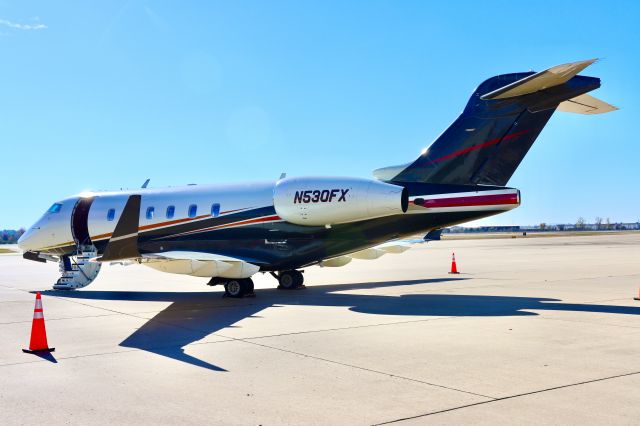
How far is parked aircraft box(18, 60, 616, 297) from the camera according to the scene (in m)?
13.4

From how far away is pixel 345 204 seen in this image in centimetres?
1491

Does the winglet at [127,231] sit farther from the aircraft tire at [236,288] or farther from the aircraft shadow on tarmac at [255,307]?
the aircraft tire at [236,288]

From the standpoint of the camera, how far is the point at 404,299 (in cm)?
1477

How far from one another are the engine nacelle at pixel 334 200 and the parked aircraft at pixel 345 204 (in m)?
0.03

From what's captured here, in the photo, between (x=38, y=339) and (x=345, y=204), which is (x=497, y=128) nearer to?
(x=345, y=204)

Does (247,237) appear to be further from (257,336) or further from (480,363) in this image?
(480,363)

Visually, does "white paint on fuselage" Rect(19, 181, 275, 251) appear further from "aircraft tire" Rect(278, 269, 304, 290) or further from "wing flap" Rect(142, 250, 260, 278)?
"aircraft tire" Rect(278, 269, 304, 290)

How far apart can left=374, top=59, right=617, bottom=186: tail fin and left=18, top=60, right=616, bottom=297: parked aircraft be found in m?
0.02

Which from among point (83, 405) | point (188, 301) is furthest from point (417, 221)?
point (83, 405)

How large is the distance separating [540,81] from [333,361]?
7.80 m

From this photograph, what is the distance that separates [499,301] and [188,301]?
740cm

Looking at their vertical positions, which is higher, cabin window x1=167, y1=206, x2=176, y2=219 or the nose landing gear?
cabin window x1=167, y1=206, x2=176, y2=219

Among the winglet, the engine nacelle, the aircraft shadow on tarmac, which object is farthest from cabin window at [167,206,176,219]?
the winglet

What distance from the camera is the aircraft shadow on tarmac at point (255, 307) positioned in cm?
973
